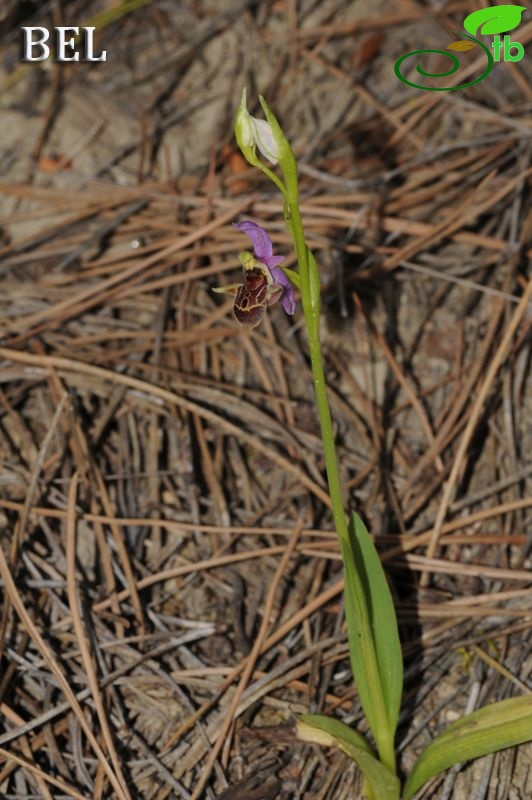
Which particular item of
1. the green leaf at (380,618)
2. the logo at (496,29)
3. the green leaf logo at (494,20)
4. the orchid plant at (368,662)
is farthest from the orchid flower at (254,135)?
the green leaf logo at (494,20)

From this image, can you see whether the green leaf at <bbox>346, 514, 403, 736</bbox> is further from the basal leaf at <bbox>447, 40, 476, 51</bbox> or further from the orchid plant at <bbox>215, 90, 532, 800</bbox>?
the basal leaf at <bbox>447, 40, 476, 51</bbox>

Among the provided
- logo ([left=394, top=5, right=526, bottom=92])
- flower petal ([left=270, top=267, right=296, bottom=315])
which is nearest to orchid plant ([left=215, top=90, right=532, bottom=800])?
flower petal ([left=270, top=267, right=296, bottom=315])

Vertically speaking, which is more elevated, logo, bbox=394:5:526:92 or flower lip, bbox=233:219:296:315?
logo, bbox=394:5:526:92

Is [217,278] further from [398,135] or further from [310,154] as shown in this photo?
[398,135]

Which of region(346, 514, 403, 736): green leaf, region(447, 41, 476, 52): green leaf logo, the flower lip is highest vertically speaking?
region(447, 41, 476, 52): green leaf logo

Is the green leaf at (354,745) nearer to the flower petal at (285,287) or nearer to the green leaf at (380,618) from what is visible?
the green leaf at (380,618)
